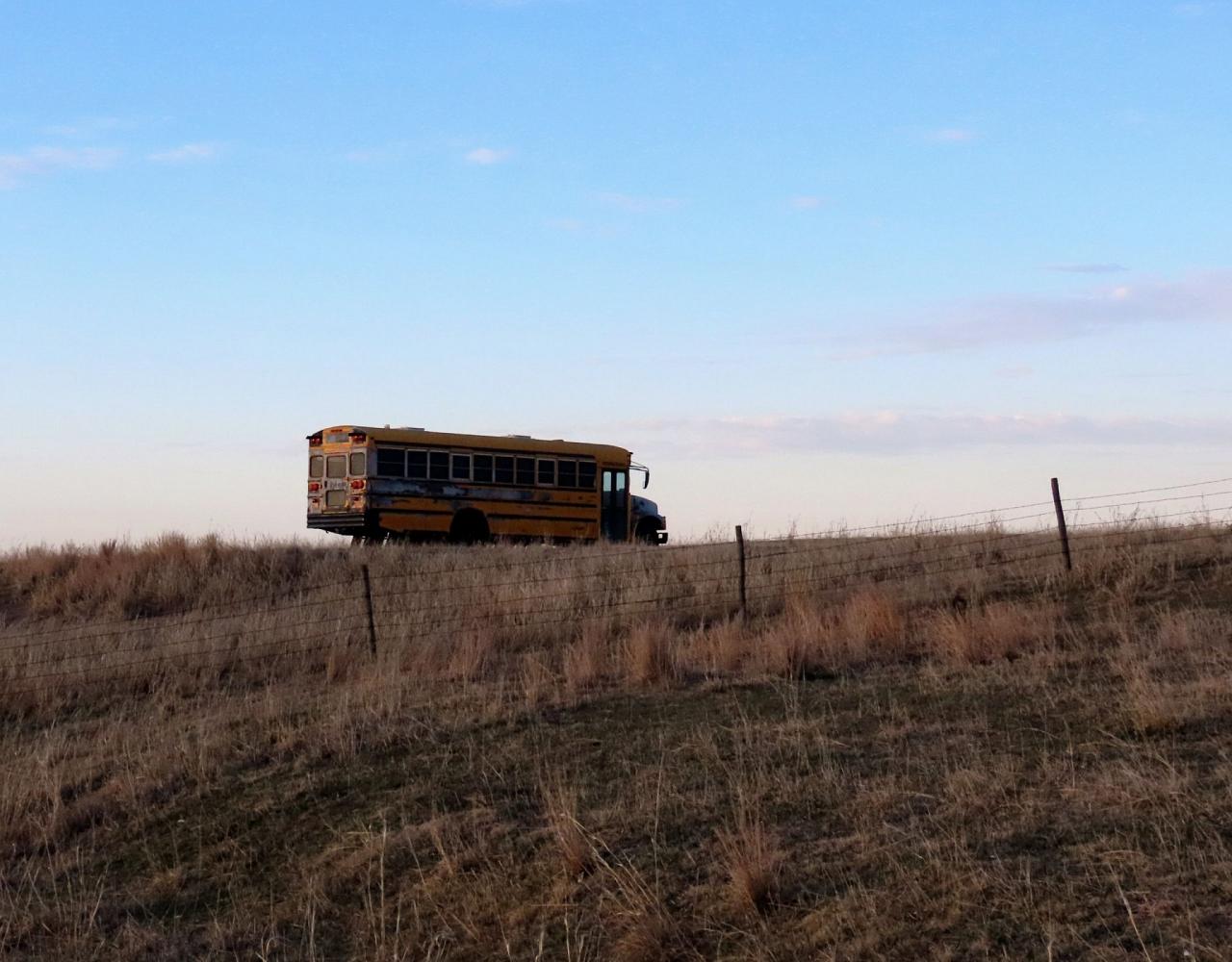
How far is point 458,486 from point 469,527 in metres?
0.91

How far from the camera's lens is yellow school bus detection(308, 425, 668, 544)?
27.6m

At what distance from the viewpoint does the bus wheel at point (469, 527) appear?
2845cm

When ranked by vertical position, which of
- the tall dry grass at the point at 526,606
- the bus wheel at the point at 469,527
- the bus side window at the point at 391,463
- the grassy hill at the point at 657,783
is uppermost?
the bus side window at the point at 391,463

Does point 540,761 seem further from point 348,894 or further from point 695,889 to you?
point 695,889

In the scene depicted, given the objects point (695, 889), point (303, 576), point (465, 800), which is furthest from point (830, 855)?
point (303, 576)

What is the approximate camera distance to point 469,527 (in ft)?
94.4

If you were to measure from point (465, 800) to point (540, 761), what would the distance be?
88 cm

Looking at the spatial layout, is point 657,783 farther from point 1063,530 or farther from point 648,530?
point 648,530

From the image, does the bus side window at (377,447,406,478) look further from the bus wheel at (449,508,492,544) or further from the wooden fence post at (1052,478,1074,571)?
the wooden fence post at (1052,478,1074,571)

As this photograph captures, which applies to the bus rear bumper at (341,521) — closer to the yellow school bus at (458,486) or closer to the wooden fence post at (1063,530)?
the yellow school bus at (458,486)

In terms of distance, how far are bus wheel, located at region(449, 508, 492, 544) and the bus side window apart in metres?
1.51

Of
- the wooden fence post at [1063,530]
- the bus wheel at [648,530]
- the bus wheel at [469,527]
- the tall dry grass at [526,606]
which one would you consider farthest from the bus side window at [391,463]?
the wooden fence post at [1063,530]

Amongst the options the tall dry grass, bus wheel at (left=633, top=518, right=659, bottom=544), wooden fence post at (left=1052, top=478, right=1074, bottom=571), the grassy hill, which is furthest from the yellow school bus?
wooden fence post at (left=1052, top=478, right=1074, bottom=571)

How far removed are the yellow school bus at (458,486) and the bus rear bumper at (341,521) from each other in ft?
0.06
